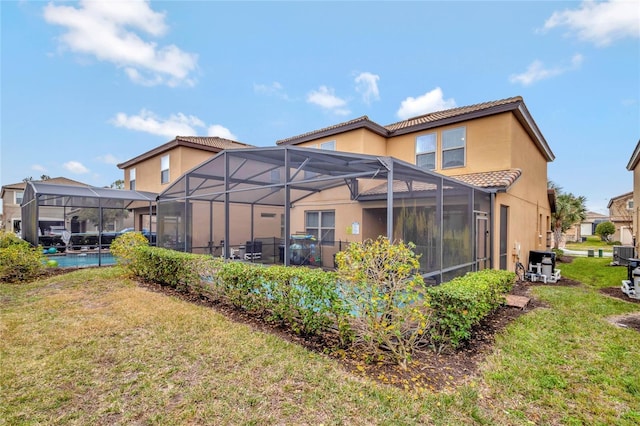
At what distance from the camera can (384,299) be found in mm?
3707

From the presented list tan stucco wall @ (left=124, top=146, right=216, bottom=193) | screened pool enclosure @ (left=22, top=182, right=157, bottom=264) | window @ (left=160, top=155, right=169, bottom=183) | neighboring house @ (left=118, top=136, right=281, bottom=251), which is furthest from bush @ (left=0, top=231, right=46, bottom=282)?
window @ (left=160, top=155, right=169, bottom=183)

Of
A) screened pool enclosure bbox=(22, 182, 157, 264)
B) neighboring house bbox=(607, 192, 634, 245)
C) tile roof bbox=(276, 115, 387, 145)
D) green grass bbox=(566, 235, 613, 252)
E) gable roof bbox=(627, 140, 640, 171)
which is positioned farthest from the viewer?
neighboring house bbox=(607, 192, 634, 245)

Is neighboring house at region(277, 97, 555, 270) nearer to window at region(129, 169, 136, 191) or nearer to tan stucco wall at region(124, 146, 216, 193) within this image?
tan stucco wall at region(124, 146, 216, 193)

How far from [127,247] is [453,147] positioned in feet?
36.1

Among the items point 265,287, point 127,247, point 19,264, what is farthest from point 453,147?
point 19,264

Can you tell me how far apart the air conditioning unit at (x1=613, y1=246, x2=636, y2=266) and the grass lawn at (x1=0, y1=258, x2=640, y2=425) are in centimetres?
1108

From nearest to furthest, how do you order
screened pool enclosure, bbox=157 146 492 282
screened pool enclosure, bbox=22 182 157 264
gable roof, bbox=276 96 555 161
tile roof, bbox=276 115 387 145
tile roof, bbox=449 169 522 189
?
screened pool enclosure, bbox=157 146 492 282, tile roof, bbox=449 169 522 189, gable roof, bbox=276 96 555 161, tile roof, bbox=276 115 387 145, screened pool enclosure, bbox=22 182 157 264

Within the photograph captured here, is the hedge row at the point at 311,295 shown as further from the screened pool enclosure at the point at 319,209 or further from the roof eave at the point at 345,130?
the roof eave at the point at 345,130

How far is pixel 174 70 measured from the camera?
1830 centimetres

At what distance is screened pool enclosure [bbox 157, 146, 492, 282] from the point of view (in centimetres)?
662

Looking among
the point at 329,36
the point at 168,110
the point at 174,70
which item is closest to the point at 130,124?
the point at 168,110

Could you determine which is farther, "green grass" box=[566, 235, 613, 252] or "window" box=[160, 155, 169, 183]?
"green grass" box=[566, 235, 613, 252]

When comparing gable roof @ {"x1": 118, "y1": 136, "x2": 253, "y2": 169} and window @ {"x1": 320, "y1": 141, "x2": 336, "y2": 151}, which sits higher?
gable roof @ {"x1": 118, "y1": 136, "x2": 253, "y2": 169}

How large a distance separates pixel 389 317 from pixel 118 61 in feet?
61.5
